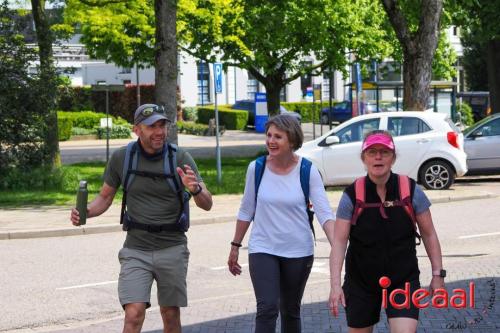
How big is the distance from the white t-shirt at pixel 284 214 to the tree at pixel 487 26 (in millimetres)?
22415

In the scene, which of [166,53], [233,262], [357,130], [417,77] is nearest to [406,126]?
[357,130]

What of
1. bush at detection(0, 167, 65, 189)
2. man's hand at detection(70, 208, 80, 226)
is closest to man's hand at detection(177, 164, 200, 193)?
man's hand at detection(70, 208, 80, 226)

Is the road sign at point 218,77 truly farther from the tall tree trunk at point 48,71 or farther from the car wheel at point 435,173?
the car wheel at point 435,173

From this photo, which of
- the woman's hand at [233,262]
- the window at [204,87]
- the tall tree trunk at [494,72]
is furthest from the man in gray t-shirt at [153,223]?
the window at [204,87]

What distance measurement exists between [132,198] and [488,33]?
24921 millimetres

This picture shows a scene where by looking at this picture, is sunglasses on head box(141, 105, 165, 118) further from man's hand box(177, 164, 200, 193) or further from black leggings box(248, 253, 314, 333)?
black leggings box(248, 253, 314, 333)

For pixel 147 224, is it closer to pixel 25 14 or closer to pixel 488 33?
pixel 25 14

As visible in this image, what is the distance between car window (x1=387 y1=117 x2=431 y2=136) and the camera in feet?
68.4

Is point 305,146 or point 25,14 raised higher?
point 25,14

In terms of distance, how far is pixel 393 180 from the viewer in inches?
222

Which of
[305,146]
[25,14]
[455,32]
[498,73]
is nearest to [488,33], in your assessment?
[498,73]

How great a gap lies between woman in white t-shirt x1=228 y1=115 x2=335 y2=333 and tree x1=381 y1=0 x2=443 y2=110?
15549mm

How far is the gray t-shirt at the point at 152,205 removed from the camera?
256 inches

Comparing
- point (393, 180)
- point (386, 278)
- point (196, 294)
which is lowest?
point (196, 294)
